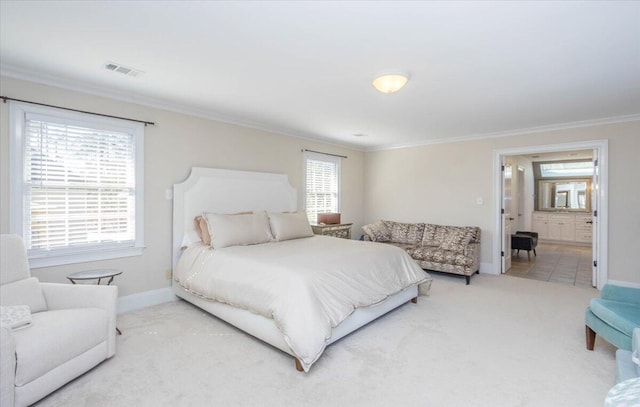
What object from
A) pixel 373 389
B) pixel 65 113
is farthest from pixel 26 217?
pixel 373 389

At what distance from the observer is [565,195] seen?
866 cm

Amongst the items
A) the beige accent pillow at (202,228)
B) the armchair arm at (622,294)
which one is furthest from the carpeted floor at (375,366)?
the beige accent pillow at (202,228)

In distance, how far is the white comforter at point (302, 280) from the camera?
2.28 m

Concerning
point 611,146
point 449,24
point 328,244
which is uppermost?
point 449,24

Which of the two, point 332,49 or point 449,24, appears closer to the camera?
point 449,24

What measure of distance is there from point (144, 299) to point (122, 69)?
7.90ft

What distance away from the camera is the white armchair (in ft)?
5.64

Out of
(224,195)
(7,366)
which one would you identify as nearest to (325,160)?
(224,195)

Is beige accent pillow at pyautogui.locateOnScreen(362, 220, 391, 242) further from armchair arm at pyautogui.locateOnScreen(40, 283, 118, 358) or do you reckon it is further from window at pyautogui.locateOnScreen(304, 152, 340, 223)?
armchair arm at pyautogui.locateOnScreen(40, 283, 118, 358)

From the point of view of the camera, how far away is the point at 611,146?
4246mm

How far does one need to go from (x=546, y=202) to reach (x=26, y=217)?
10954 mm

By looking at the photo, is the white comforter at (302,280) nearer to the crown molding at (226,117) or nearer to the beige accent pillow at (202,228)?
the beige accent pillow at (202,228)

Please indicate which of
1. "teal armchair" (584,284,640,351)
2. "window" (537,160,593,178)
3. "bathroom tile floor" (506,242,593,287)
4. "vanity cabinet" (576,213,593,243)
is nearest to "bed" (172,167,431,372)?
"teal armchair" (584,284,640,351)

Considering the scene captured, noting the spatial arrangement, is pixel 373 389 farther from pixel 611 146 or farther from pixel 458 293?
pixel 611 146
